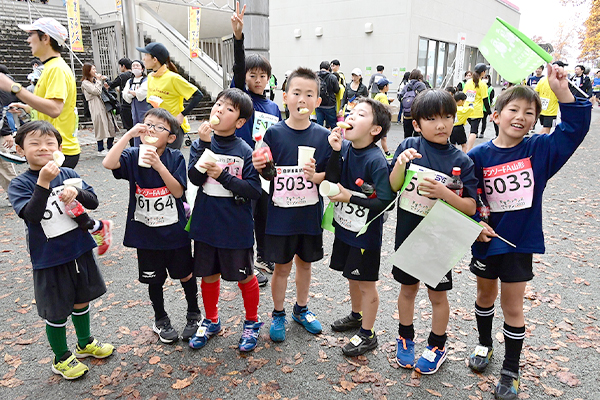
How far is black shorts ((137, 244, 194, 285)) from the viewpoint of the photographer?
116 inches

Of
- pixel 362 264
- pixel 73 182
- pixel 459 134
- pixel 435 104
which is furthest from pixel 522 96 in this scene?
pixel 459 134

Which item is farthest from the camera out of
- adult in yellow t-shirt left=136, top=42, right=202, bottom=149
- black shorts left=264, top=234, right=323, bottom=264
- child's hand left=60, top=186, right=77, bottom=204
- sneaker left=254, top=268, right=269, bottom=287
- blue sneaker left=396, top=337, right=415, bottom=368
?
adult in yellow t-shirt left=136, top=42, right=202, bottom=149

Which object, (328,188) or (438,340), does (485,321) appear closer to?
(438,340)

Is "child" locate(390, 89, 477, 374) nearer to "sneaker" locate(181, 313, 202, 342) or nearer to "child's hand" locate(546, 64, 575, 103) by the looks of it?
"child's hand" locate(546, 64, 575, 103)

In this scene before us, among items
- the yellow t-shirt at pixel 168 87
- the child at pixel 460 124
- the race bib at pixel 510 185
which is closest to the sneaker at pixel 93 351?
the race bib at pixel 510 185

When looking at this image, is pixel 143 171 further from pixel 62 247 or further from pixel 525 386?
pixel 525 386

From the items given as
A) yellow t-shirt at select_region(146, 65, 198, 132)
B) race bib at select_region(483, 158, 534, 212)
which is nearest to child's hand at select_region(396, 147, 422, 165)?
race bib at select_region(483, 158, 534, 212)

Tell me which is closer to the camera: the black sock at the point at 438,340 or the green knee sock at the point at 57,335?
the green knee sock at the point at 57,335

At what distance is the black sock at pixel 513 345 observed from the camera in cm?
261

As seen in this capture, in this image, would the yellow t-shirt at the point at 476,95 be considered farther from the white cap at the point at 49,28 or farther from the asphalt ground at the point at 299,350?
the white cap at the point at 49,28

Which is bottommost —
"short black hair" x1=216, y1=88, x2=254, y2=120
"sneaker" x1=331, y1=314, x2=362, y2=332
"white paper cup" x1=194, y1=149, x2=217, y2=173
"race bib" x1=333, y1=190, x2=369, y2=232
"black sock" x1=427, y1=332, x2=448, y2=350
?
"sneaker" x1=331, y1=314, x2=362, y2=332

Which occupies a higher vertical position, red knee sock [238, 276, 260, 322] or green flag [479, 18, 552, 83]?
green flag [479, 18, 552, 83]

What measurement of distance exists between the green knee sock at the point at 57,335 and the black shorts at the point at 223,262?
3.04 feet

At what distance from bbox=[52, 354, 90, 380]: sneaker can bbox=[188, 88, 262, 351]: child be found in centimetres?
99
